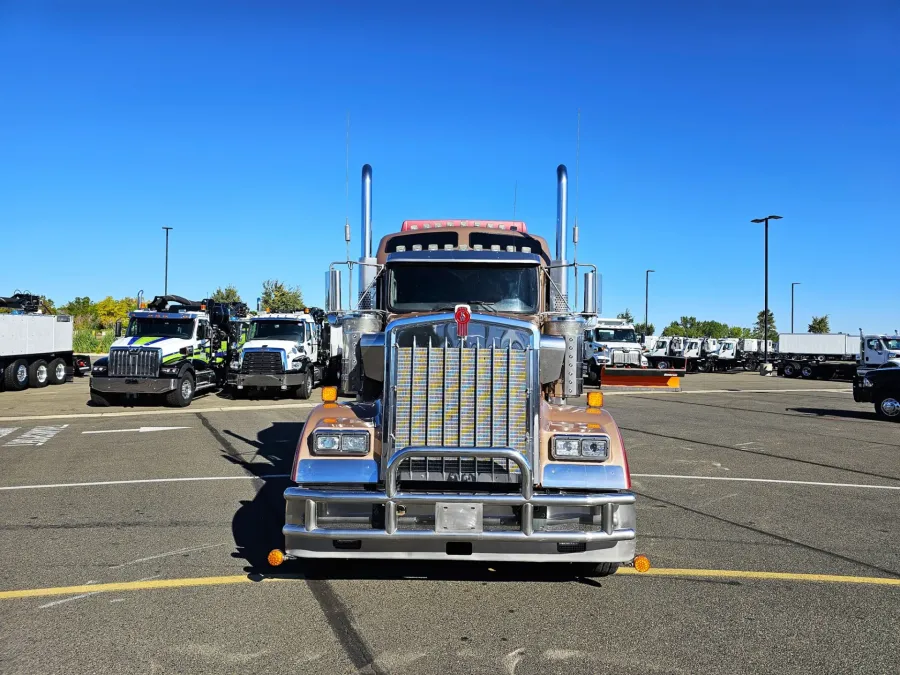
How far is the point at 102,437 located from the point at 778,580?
11.3 m

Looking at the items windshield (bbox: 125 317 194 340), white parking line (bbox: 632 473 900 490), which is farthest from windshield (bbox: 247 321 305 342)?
white parking line (bbox: 632 473 900 490)

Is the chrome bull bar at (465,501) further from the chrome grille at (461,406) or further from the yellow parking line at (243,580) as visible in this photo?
the yellow parking line at (243,580)

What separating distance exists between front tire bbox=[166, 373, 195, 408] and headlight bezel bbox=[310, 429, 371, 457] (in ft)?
Answer: 46.4

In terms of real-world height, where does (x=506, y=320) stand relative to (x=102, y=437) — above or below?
above

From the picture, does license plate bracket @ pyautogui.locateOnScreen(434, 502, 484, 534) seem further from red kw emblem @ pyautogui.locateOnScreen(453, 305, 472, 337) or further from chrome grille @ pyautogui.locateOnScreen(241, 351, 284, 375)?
chrome grille @ pyautogui.locateOnScreen(241, 351, 284, 375)

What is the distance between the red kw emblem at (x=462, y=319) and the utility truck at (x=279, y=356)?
566 inches

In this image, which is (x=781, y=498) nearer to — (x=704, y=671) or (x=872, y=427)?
(x=704, y=671)

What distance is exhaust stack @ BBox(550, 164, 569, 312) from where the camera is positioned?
7328 millimetres

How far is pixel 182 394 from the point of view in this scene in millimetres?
18094

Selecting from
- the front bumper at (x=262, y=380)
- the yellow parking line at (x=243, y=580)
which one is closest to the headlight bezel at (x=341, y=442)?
the yellow parking line at (x=243, y=580)

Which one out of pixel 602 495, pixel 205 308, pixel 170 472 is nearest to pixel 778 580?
pixel 602 495

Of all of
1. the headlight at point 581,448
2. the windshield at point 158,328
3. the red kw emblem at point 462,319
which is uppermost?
the windshield at point 158,328

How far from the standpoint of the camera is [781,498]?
8250mm

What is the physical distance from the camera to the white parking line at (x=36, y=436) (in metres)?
12.2
